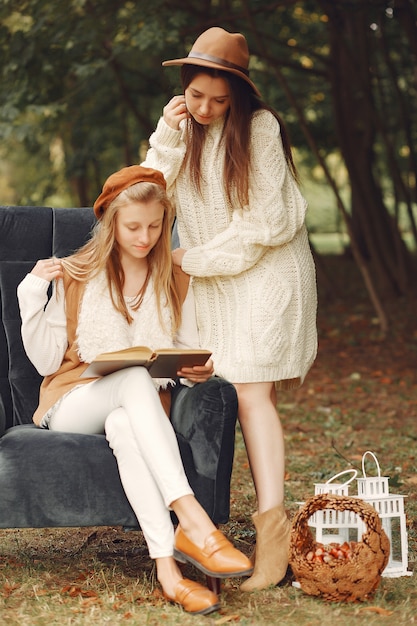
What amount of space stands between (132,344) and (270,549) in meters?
0.90

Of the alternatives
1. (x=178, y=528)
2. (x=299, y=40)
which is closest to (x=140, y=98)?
(x=299, y=40)

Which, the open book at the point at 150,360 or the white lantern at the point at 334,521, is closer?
the open book at the point at 150,360

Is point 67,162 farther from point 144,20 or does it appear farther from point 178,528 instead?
point 178,528

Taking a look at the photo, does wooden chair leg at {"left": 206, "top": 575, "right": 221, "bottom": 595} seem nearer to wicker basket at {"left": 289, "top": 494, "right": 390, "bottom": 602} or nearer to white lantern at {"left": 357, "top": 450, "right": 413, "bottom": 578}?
wicker basket at {"left": 289, "top": 494, "right": 390, "bottom": 602}

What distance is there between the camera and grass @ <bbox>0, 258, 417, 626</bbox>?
3236 millimetres

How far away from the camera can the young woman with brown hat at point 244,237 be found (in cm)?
368

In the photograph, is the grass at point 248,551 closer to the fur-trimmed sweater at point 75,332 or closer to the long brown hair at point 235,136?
the fur-trimmed sweater at point 75,332

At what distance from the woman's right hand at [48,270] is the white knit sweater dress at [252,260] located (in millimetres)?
472

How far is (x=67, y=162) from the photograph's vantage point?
497 inches

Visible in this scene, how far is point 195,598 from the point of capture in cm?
322

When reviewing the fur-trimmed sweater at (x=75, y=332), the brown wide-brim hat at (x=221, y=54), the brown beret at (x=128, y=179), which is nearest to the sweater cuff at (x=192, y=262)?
the fur-trimmed sweater at (x=75, y=332)

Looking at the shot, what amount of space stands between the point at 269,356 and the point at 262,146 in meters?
0.78

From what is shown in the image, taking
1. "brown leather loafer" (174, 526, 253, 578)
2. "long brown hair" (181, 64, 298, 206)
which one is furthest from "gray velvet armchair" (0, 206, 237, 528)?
"long brown hair" (181, 64, 298, 206)

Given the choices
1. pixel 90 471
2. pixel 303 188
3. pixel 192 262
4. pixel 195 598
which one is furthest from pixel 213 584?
pixel 303 188
